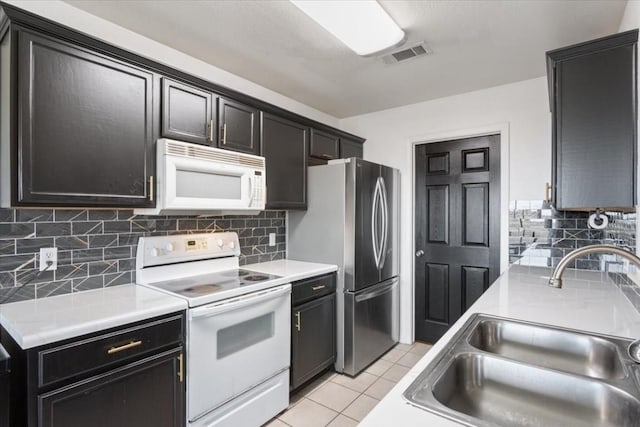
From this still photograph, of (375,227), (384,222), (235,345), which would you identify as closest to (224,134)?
(235,345)

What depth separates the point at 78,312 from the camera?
1495 mm

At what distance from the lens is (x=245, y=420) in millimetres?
1978

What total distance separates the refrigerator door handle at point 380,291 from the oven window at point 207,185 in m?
1.33

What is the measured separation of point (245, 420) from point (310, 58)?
Answer: 2.42 m

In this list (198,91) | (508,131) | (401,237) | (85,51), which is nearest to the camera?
(85,51)

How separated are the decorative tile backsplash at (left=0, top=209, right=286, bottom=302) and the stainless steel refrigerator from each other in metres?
1.03

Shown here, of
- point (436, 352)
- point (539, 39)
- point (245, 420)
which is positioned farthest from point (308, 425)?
point (539, 39)

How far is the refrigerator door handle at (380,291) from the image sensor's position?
2832 mm

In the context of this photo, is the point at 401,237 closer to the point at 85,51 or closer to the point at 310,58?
the point at 310,58

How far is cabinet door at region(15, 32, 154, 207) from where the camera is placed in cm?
147

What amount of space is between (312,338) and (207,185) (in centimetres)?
136

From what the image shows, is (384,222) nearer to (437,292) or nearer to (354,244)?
(354,244)

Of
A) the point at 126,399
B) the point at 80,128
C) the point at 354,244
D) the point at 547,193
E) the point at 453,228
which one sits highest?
the point at 80,128

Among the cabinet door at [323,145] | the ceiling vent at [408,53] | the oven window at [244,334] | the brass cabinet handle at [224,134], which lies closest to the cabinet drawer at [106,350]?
the oven window at [244,334]
